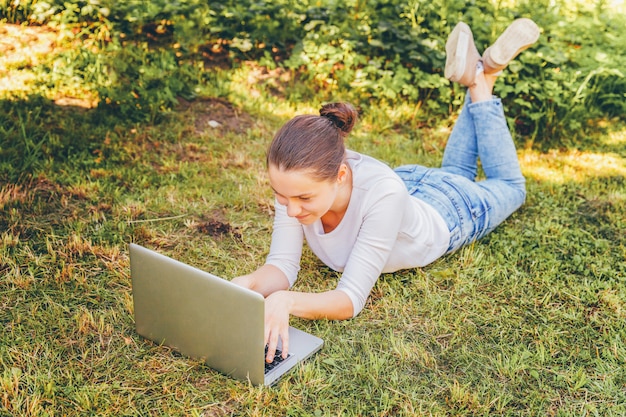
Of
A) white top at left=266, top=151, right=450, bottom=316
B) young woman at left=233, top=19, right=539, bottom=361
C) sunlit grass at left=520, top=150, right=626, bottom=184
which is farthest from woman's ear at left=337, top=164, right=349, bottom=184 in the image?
sunlit grass at left=520, top=150, right=626, bottom=184

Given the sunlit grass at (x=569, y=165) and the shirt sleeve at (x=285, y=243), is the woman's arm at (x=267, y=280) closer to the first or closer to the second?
the shirt sleeve at (x=285, y=243)

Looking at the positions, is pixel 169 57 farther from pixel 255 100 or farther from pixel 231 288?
pixel 231 288

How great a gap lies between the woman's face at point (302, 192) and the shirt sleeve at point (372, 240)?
0.73ft

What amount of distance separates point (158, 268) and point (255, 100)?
3.10 meters

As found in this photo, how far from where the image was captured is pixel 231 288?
6.23 feet

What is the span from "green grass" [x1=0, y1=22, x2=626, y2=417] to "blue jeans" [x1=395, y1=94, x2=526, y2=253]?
143mm

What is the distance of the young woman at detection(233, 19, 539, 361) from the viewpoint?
7.41 ft

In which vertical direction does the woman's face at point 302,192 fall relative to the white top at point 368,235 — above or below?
above

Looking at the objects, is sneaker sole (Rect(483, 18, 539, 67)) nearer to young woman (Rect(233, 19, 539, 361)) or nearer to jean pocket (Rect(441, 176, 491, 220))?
young woman (Rect(233, 19, 539, 361))

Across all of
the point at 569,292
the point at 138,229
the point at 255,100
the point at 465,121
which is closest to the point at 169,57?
the point at 255,100

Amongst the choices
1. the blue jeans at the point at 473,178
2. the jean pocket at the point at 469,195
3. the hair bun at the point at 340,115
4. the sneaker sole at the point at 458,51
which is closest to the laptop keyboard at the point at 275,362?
the hair bun at the point at 340,115

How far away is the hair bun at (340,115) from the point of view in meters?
2.42

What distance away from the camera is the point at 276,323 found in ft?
7.05

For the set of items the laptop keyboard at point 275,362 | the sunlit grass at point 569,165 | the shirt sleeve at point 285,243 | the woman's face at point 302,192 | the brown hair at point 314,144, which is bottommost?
the sunlit grass at point 569,165
